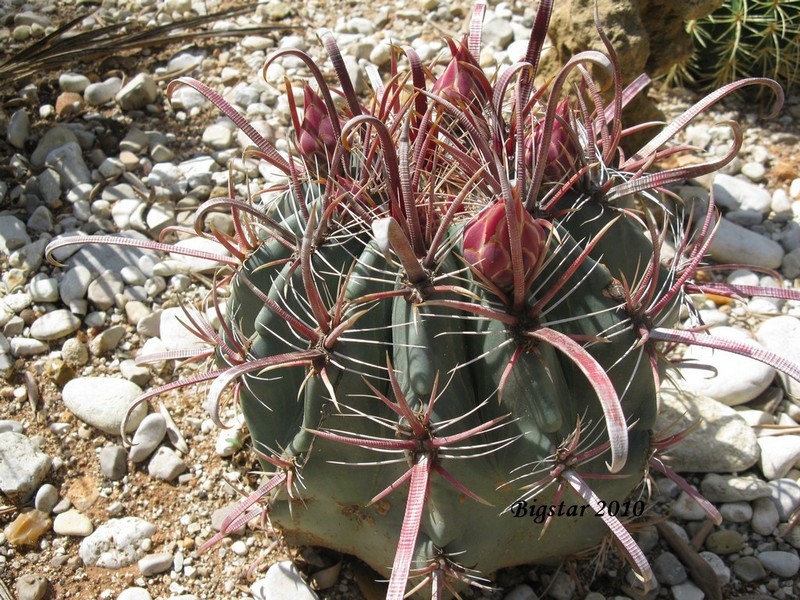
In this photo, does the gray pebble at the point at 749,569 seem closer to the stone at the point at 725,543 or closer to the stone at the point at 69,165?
the stone at the point at 725,543

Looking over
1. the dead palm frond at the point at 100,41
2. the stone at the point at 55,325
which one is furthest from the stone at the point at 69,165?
the stone at the point at 55,325

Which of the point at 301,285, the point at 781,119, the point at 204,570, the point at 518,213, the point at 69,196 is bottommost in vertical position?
the point at 204,570

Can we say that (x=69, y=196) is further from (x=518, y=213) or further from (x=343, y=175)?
(x=518, y=213)

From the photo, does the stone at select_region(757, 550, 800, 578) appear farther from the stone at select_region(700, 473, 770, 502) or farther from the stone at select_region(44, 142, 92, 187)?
the stone at select_region(44, 142, 92, 187)

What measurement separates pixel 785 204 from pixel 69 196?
2.16 meters

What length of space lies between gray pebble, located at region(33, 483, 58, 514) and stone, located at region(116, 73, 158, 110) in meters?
1.42

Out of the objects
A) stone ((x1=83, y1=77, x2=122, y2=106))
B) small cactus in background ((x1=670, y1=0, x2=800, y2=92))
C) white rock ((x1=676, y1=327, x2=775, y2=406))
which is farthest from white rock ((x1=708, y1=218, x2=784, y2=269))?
stone ((x1=83, y1=77, x2=122, y2=106))

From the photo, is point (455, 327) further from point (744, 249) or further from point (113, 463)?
point (744, 249)

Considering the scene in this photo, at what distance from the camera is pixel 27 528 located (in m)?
1.73

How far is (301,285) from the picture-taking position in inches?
51.8

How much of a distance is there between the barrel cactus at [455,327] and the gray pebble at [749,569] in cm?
41

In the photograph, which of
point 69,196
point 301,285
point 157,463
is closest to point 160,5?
point 69,196

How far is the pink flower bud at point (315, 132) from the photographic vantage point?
56.1 inches

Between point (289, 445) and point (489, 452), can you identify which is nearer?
point (489, 452)
